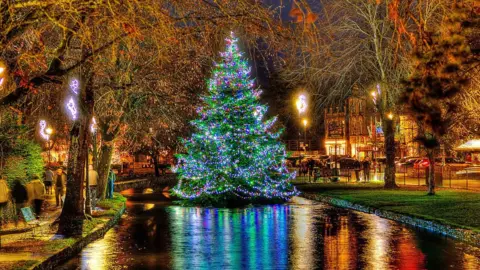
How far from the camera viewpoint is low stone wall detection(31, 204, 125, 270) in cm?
1450

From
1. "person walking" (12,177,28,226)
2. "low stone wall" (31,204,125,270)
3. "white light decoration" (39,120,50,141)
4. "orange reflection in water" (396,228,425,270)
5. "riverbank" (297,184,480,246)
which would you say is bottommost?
"orange reflection in water" (396,228,425,270)

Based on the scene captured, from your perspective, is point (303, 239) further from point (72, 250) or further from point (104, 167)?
point (104, 167)

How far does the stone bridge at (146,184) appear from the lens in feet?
170

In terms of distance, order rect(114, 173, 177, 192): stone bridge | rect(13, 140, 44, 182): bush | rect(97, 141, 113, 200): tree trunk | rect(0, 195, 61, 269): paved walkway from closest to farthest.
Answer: rect(0, 195, 61, 269): paved walkway
rect(13, 140, 44, 182): bush
rect(97, 141, 113, 200): tree trunk
rect(114, 173, 177, 192): stone bridge

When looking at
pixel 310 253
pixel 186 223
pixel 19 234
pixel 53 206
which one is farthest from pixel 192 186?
pixel 310 253

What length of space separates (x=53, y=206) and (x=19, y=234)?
37.9 feet

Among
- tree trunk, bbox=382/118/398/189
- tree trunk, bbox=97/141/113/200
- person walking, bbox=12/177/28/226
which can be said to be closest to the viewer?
person walking, bbox=12/177/28/226

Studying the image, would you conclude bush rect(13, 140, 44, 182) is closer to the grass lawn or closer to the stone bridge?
the grass lawn

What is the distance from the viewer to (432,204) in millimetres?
28375

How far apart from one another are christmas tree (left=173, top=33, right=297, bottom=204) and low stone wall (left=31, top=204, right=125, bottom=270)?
1090 cm

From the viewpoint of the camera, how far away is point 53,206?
103 feet

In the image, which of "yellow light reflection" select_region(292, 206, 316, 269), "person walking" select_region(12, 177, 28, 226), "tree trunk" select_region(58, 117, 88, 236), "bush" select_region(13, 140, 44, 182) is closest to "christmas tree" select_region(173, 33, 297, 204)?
"yellow light reflection" select_region(292, 206, 316, 269)

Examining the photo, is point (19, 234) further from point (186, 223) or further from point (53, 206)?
point (53, 206)

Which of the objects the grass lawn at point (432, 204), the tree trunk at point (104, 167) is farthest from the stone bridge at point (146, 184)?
the grass lawn at point (432, 204)
